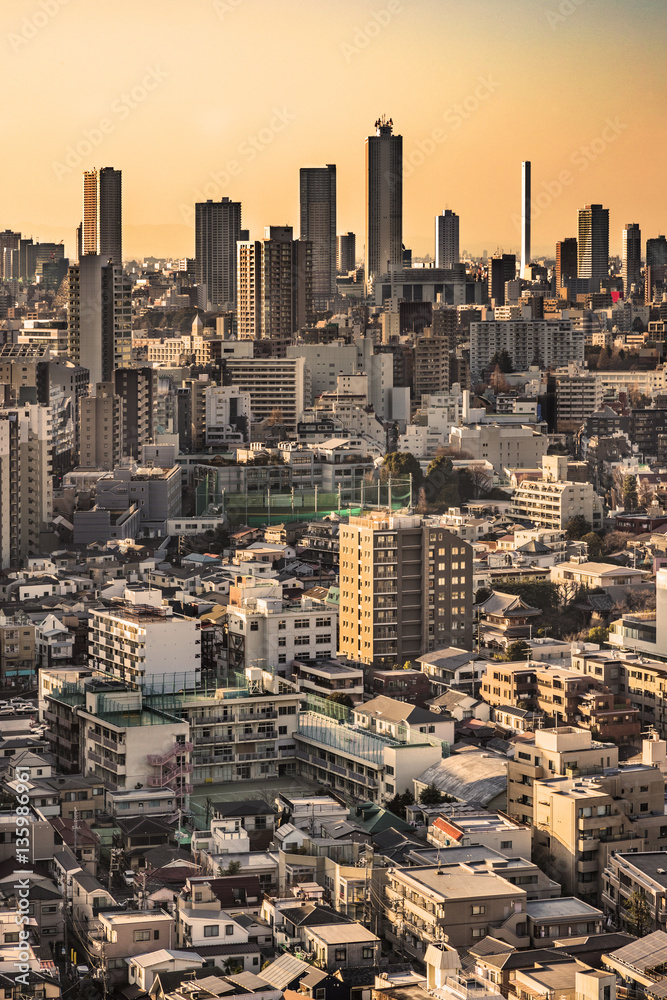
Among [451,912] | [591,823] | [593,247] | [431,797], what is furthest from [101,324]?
[593,247]

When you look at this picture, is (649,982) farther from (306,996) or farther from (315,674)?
(315,674)

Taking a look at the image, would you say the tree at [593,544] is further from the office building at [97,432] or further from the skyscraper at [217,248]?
the skyscraper at [217,248]

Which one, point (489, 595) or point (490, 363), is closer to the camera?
point (489, 595)

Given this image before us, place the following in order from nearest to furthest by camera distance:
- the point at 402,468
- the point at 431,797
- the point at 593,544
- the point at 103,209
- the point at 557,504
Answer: the point at 431,797 → the point at 593,544 → the point at 557,504 → the point at 402,468 → the point at 103,209

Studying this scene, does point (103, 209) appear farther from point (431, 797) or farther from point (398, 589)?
point (431, 797)

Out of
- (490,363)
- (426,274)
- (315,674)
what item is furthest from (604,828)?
(426,274)

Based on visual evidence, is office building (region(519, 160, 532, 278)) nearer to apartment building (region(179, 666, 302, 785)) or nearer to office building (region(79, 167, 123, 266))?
office building (region(79, 167, 123, 266))
